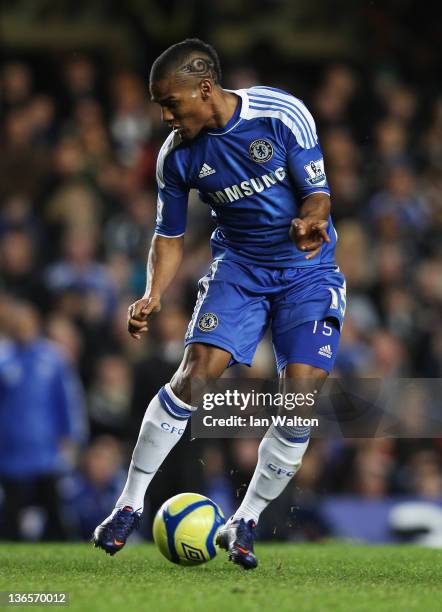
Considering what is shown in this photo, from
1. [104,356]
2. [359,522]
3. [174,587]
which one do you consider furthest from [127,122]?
[174,587]

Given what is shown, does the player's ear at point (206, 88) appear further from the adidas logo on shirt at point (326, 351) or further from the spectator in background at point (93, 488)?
the spectator in background at point (93, 488)

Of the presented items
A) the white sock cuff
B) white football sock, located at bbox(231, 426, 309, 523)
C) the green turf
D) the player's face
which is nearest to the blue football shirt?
the player's face

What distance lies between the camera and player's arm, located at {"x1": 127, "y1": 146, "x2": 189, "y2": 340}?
21.6ft

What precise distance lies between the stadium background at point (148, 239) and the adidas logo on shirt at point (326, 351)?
395 centimetres

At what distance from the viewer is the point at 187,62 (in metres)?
6.26

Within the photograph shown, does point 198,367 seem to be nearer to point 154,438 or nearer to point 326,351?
point 154,438

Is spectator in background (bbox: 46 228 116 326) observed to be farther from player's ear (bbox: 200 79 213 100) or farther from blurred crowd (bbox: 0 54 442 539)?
player's ear (bbox: 200 79 213 100)

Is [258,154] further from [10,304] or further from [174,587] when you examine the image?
[10,304]

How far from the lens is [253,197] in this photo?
6520 millimetres

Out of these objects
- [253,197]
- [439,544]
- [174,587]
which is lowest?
[439,544]

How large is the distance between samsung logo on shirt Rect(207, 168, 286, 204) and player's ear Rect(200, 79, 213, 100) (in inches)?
18.2

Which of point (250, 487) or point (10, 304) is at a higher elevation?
point (10, 304)

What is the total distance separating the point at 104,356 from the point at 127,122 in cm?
389

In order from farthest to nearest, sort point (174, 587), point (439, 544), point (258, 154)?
point (439, 544)
point (258, 154)
point (174, 587)
